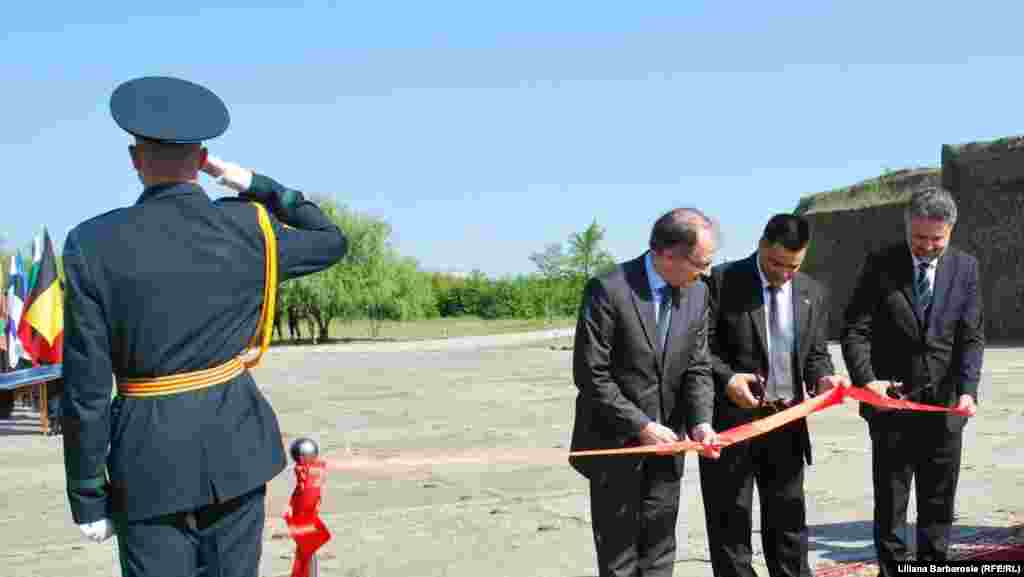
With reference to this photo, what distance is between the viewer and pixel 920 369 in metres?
5.81

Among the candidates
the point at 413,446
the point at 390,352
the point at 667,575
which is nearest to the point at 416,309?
the point at 390,352

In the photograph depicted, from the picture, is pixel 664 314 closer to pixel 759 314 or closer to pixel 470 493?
pixel 759 314

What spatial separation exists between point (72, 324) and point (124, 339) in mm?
152

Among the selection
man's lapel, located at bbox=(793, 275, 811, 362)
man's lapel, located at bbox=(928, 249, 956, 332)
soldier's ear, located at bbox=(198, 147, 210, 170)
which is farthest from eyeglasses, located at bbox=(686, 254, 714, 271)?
soldier's ear, located at bbox=(198, 147, 210, 170)

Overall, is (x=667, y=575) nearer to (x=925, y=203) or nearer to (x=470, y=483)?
(x=925, y=203)

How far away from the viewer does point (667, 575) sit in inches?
193

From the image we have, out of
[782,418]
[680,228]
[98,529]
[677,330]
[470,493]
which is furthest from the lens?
[470,493]

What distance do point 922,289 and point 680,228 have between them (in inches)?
70.0

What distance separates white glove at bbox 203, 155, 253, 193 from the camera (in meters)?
3.78

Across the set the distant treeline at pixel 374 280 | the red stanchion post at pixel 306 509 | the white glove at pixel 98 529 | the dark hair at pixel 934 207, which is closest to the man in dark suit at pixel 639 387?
the red stanchion post at pixel 306 509

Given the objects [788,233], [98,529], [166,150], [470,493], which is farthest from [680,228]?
[470,493]

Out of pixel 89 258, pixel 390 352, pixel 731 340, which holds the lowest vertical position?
pixel 390 352

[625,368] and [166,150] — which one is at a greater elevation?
[166,150]

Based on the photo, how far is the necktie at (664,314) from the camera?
492 centimetres
